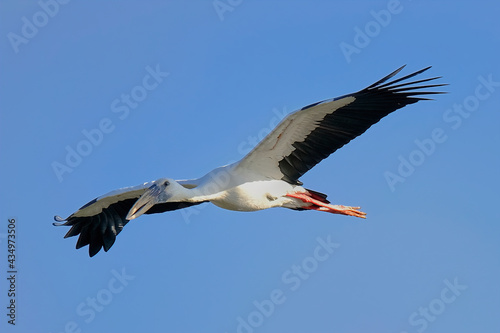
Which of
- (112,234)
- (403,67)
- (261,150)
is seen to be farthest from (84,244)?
(403,67)

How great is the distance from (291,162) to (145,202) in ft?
8.53

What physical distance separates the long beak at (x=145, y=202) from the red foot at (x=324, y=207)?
230 centimetres

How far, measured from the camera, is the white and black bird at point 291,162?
13500mm

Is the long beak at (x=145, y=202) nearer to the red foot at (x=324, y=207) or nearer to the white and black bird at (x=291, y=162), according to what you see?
the white and black bird at (x=291, y=162)

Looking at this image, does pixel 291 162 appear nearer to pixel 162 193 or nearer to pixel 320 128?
pixel 320 128

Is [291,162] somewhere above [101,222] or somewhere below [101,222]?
below

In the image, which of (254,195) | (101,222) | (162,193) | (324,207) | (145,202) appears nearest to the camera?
(145,202)

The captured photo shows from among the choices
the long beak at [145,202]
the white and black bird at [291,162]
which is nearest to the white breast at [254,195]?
the white and black bird at [291,162]

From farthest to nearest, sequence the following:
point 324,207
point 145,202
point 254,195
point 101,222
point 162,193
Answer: point 101,222, point 324,207, point 254,195, point 162,193, point 145,202

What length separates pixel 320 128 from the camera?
13875mm

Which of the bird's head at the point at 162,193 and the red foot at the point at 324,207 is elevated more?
the bird's head at the point at 162,193

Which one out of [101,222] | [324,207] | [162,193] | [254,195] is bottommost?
[324,207]

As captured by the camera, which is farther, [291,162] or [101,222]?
[101,222]

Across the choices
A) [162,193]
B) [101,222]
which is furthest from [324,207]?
[101,222]
